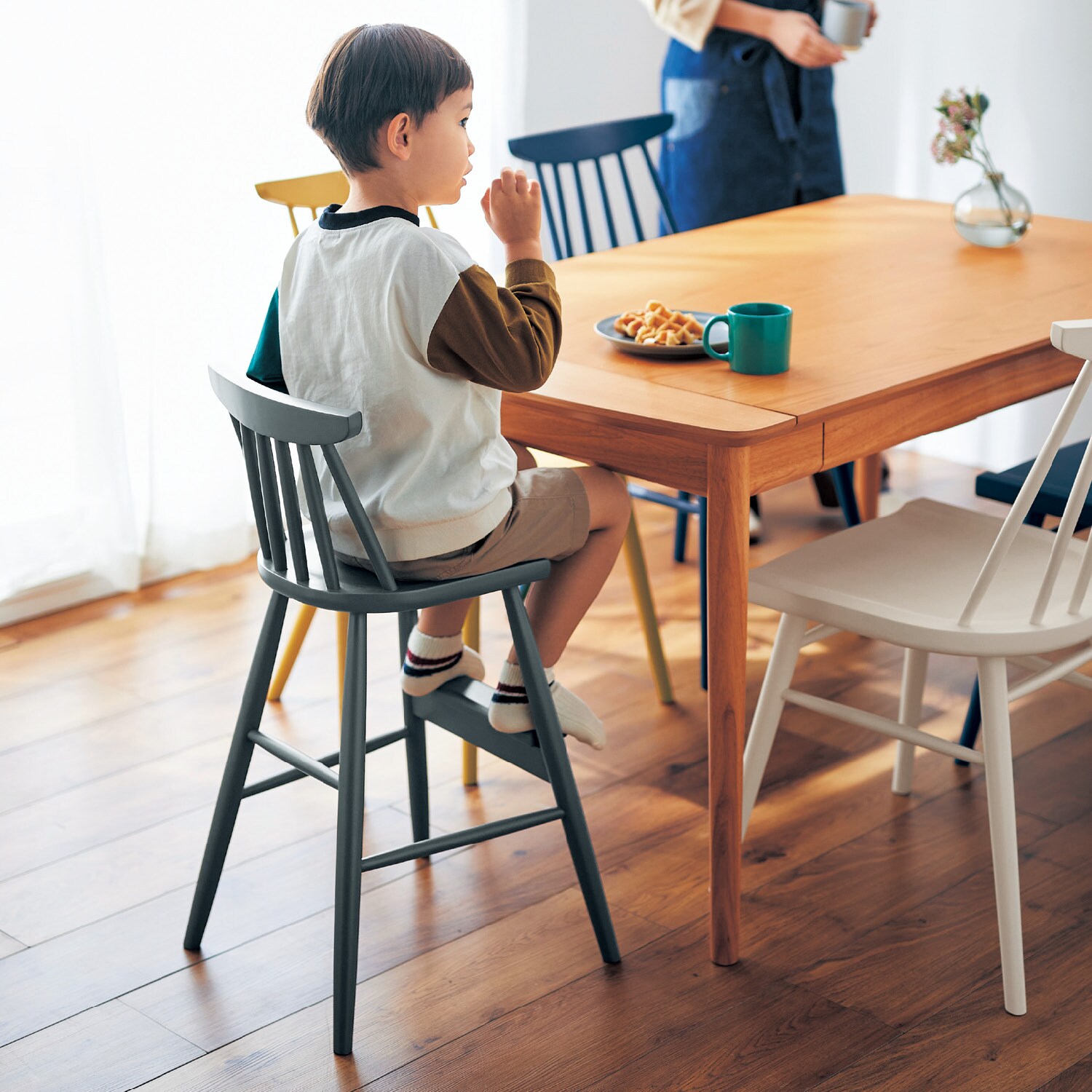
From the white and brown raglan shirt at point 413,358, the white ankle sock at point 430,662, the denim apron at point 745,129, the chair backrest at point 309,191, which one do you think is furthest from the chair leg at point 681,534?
the white and brown raglan shirt at point 413,358

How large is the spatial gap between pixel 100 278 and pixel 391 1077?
1875 millimetres

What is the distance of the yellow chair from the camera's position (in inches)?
89.1

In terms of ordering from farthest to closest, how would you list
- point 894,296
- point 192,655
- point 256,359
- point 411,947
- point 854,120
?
point 854,120, point 192,655, point 894,296, point 411,947, point 256,359

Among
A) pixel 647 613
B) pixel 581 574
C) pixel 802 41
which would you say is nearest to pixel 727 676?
pixel 581 574

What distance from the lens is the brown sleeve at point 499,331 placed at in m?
1.49

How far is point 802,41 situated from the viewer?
284 centimetres

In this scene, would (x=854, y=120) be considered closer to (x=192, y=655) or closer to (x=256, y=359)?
(x=192, y=655)

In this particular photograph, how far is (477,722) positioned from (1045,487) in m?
0.93

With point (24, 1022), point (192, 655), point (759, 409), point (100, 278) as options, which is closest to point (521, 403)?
point (759, 409)

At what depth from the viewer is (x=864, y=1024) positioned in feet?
5.55

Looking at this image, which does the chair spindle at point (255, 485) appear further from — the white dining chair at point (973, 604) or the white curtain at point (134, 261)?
the white curtain at point (134, 261)

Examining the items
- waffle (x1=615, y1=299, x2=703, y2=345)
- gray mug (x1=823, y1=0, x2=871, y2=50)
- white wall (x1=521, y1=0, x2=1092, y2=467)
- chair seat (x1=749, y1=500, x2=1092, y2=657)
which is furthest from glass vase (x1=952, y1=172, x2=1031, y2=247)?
white wall (x1=521, y1=0, x2=1092, y2=467)

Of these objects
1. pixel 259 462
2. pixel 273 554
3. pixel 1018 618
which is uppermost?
pixel 259 462

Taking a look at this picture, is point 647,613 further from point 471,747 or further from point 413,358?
point 413,358
